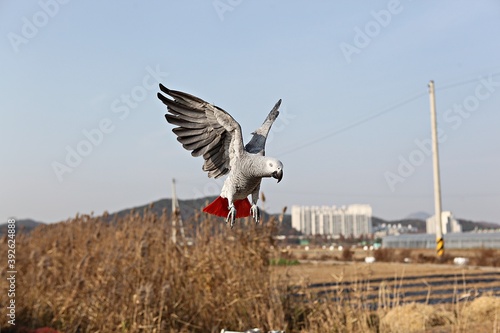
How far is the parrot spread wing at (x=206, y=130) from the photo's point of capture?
109 cm

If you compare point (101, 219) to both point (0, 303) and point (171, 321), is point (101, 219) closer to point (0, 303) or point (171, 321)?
point (0, 303)

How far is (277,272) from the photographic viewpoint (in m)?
5.42

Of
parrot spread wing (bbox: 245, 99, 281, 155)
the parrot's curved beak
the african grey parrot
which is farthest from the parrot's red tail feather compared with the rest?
the parrot's curved beak

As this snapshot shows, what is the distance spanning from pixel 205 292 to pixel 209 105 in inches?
161

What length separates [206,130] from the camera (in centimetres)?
116

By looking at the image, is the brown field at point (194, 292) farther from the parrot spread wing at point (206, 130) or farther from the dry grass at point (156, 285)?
the parrot spread wing at point (206, 130)

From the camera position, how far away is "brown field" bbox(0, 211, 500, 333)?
15.4ft

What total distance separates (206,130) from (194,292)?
13.3ft

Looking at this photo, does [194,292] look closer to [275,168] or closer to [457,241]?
[275,168]

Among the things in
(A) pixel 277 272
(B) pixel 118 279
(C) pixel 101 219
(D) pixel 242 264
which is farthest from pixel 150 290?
(C) pixel 101 219

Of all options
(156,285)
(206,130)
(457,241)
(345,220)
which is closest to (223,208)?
(206,130)

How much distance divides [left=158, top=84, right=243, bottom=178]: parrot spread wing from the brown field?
339cm

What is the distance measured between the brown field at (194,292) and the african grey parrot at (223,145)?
3.38 m

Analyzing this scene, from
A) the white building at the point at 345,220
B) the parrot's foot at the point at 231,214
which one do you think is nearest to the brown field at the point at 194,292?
the parrot's foot at the point at 231,214
